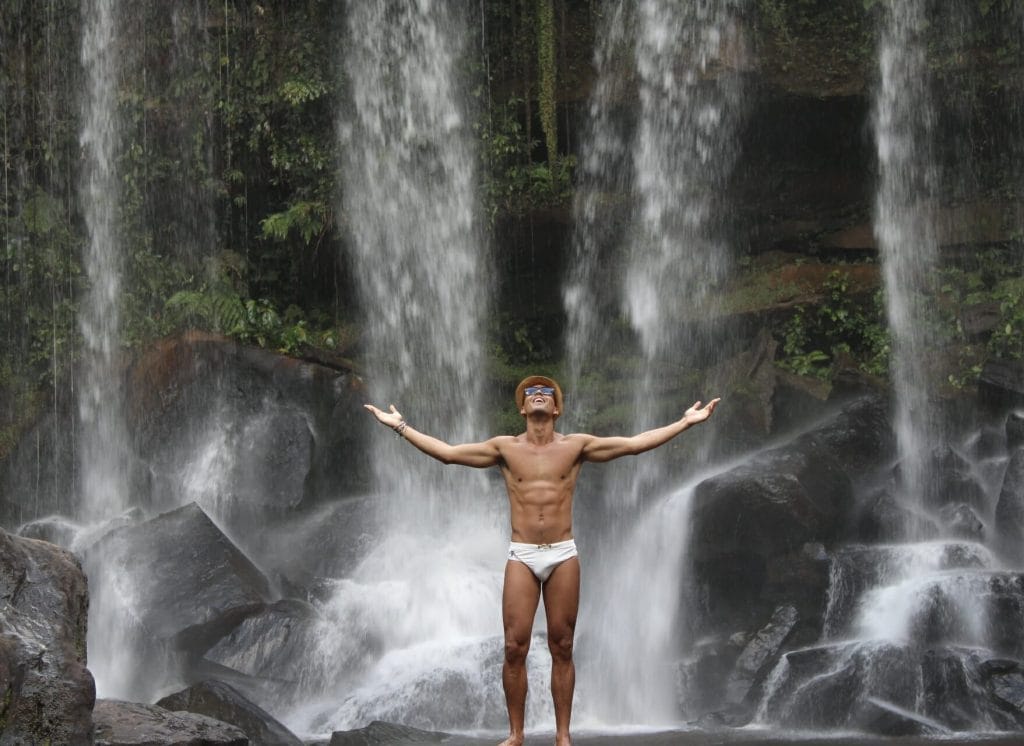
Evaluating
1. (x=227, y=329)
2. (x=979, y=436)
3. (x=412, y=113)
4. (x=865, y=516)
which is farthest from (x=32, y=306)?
(x=979, y=436)

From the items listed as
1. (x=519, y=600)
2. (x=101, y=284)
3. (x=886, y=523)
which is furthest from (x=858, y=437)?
(x=101, y=284)

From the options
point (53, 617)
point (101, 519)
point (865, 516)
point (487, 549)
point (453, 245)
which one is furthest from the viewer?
point (453, 245)

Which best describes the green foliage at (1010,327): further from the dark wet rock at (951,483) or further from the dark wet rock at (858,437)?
the dark wet rock at (951,483)

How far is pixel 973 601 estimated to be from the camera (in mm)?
10406

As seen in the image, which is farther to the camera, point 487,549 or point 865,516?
point 487,549

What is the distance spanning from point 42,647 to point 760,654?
680cm

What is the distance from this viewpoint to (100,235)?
16641mm

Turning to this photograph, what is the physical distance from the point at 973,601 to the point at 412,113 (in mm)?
9465

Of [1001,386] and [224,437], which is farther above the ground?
[1001,386]

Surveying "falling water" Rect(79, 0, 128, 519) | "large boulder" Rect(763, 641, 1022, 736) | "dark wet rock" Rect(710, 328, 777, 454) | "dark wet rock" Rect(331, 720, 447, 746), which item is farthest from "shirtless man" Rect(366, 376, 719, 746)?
"falling water" Rect(79, 0, 128, 519)

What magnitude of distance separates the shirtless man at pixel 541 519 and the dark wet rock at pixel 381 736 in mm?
2653

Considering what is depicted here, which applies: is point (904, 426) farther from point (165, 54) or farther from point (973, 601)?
point (165, 54)

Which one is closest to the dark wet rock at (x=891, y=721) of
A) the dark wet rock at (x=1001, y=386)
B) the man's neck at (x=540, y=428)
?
the man's neck at (x=540, y=428)

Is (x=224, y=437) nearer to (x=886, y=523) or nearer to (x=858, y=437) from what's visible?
(x=858, y=437)
